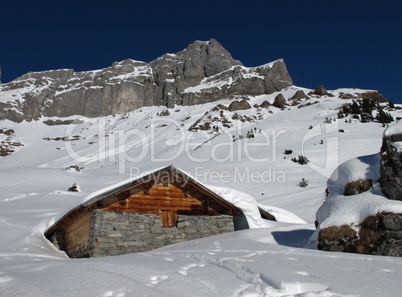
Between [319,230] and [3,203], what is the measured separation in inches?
595

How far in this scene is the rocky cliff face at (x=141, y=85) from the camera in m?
85.3

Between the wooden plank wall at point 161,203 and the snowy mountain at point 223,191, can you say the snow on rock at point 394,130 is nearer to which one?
the snowy mountain at point 223,191

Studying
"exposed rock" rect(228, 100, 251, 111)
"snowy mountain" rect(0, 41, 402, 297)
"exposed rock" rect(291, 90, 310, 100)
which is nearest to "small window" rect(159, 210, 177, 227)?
"snowy mountain" rect(0, 41, 402, 297)

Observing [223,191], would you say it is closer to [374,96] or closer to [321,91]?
[374,96]

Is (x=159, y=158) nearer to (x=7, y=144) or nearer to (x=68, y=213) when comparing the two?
(x=68, y=213)

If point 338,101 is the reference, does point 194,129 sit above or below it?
below

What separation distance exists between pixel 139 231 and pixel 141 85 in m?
87.7

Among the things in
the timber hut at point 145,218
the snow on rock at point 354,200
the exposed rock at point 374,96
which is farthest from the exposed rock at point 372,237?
the exposed rock at point 374,96

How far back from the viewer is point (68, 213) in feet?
38.8

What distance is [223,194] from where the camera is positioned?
13.2 meters

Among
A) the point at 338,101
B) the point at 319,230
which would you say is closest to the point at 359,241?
the point at 319,230

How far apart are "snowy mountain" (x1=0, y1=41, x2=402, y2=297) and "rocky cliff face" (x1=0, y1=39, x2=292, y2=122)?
251 inches

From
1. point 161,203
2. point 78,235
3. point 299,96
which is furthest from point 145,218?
point 299,96

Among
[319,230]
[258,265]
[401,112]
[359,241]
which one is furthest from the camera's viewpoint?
[401,112]
